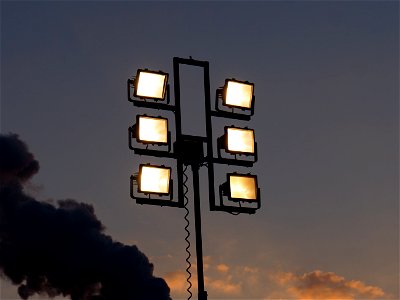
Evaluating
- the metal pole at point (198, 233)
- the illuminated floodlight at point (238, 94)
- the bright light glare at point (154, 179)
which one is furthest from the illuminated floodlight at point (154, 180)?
the illuminated floodlight at point (238, 94)

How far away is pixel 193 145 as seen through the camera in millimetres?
10836

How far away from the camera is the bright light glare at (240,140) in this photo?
10.8 metres

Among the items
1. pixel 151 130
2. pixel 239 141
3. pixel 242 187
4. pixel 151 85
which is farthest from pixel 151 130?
pixel 242 187

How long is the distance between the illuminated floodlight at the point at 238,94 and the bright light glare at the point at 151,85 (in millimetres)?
1046

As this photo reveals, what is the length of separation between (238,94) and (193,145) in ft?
3.69

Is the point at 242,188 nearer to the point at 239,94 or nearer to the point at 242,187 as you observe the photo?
the point at 242,187

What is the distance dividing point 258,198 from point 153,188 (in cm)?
168

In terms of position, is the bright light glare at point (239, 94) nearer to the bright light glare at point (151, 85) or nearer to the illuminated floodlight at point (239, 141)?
the illuminated floodlight at point (239, 141)

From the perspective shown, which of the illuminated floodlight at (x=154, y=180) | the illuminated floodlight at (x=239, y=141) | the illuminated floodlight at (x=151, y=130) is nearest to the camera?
the illuminated floodlight at (x=154, y=180)

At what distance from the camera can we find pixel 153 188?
32.9 ft

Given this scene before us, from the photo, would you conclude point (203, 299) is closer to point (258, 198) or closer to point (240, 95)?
point (258, 198)

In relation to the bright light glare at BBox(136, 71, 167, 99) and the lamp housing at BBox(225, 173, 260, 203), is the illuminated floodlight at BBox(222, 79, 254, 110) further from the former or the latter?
the lamp housing at BBox(225, 173, 260, 203)

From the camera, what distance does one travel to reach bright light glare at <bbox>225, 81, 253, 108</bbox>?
36.5ft

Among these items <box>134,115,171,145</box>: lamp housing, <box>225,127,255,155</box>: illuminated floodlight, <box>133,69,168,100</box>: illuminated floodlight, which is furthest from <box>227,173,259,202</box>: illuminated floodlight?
<box>133,69,168,100</box>: illuminated floodlight
